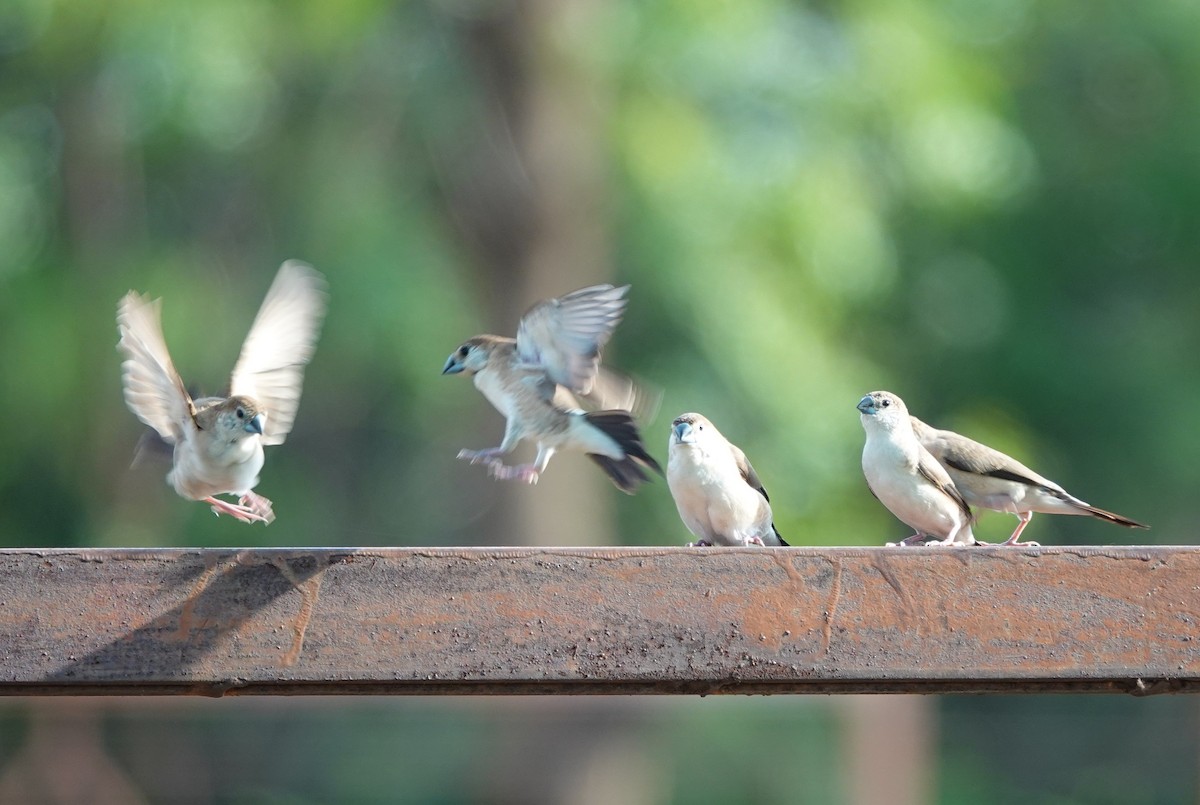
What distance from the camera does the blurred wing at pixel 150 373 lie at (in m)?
3.31

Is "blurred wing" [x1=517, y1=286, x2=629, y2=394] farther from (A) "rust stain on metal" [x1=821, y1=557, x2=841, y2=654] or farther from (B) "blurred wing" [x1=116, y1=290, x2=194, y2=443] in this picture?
(A) "rust stain on metal" [x1=821, y1=557, x2=841, y2=654]

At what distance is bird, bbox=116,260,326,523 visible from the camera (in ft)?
11.4

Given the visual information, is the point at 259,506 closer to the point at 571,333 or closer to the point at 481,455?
the point at 481,455

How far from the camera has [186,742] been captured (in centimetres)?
862

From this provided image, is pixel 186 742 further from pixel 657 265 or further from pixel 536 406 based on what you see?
pixel 536 406

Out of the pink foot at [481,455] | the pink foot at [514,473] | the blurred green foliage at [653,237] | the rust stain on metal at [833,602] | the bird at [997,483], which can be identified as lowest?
the rust stain on metal at [833,602]

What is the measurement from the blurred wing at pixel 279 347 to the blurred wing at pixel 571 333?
0.78 m

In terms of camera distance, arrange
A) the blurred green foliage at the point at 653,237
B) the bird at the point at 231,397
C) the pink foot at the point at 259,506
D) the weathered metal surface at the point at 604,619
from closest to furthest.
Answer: the weathered metal surface at the point at 604,619, the bird at the point at 231,397, the pink foot at the point at 259,506, the blurred green foliage at the point at 653,237

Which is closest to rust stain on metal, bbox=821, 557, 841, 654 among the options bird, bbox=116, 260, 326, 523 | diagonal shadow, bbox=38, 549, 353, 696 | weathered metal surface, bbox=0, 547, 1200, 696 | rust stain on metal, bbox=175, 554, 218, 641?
weathered metal surface, bbox=0, 547, 1200, 696

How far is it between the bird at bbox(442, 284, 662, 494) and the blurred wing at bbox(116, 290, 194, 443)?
811 mm

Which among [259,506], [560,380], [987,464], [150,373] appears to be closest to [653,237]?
[987,464]

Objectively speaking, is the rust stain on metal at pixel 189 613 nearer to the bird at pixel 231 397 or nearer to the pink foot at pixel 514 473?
the bird at pixel 231 397

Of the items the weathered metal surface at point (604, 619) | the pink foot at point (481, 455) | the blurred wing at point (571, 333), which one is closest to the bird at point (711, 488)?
the blurred wing at point (571, 333)

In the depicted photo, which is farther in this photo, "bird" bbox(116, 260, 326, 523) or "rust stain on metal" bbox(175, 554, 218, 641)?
"bird" bbox(116, 260, 326, 523)
